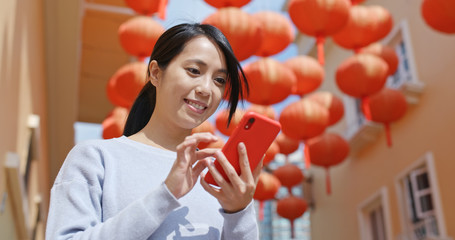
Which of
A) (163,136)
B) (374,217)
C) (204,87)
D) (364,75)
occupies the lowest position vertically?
(163,136)

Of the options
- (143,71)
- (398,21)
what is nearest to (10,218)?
(143,71)

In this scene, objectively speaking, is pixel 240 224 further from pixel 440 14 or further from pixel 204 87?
pixel 440 14

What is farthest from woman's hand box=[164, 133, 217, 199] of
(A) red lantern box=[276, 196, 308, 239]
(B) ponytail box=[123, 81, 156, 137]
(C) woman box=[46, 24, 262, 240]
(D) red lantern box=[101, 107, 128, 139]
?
(A) red lantern box=[276, 196, 308, 239]

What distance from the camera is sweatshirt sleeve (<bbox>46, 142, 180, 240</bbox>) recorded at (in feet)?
4.26

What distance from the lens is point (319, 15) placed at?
18.4 feet

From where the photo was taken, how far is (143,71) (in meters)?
5.81

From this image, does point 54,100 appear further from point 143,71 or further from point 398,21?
point 398,21

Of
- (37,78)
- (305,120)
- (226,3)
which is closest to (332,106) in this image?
(305,120)

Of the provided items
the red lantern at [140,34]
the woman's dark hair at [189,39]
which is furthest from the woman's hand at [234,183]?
the red lantern at [140,34]

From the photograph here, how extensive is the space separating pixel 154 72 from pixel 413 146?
29.3 feet

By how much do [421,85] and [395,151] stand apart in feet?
5.33

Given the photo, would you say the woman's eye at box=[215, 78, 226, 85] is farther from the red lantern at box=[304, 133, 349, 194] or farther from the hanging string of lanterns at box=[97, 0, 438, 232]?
the red lantern at box=[304, 133, 349, 194]

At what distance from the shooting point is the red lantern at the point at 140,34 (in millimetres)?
5715

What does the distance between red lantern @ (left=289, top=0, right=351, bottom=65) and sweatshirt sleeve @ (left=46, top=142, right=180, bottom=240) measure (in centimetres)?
445
